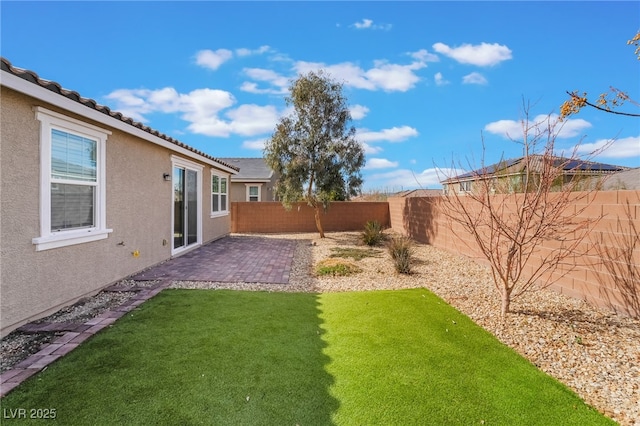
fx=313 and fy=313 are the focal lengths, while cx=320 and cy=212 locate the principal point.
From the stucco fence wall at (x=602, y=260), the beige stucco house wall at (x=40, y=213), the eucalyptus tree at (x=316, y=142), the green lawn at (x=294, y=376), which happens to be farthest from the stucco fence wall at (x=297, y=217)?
the green lawn at (x=294, y=376)

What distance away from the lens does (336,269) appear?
8.62 meters

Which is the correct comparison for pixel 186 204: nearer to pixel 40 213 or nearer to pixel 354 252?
pixel 40 213

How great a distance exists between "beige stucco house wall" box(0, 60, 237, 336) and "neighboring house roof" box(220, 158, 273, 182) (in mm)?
13255

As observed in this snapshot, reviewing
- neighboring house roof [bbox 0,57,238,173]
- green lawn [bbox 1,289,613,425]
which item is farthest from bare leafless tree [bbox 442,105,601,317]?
neighboring house roof [bbox 0,57,238,173]

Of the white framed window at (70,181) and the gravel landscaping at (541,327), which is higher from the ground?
the white framed window at (70,181)

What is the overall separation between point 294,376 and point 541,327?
3813 millimetres

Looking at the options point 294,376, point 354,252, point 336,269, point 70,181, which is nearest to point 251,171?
point 354,252

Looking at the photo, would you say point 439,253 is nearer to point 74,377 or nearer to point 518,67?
point 518,67

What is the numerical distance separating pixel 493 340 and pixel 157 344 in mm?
4462

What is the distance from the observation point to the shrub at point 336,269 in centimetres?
848

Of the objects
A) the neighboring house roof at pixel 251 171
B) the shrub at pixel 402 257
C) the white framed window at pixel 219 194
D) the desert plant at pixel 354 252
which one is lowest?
the desert plant at pixel 354 252

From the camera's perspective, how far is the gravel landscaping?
3311 millimetres

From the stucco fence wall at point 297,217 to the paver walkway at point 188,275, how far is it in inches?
190

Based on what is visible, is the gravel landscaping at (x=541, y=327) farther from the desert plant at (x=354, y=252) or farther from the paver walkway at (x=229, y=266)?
the desert plant at (x=354, y=252)
